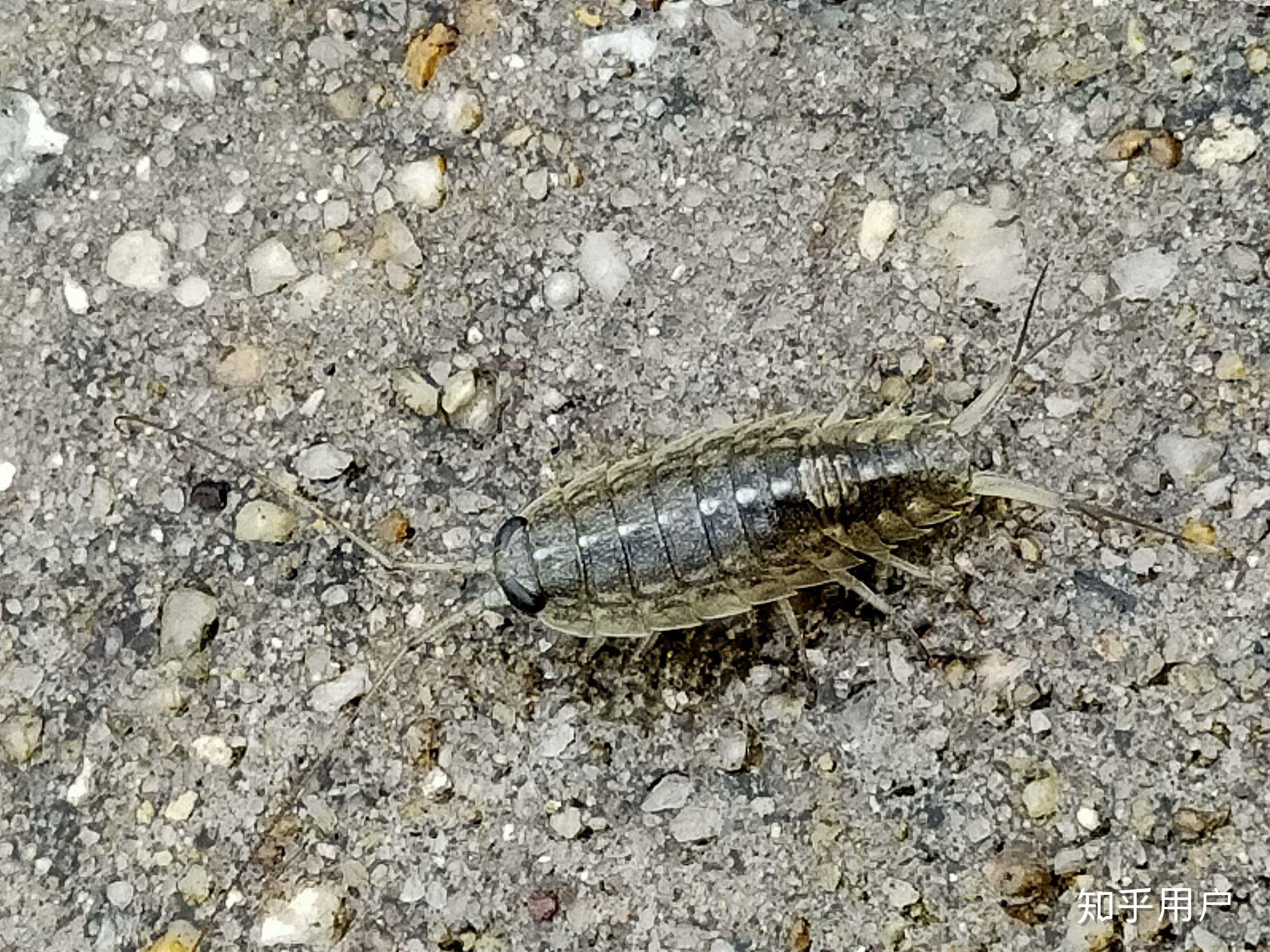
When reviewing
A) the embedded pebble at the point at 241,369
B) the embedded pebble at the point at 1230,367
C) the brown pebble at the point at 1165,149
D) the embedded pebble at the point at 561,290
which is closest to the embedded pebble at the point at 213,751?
the embedded pebble at the point at 241,369

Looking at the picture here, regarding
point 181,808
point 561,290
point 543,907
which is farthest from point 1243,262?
point 181,808

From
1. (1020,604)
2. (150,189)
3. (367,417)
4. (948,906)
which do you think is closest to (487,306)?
(367,417)

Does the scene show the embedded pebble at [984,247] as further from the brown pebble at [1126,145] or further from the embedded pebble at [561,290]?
the embedded pebble at [561,290]

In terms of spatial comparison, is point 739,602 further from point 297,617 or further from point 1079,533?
point 297,617

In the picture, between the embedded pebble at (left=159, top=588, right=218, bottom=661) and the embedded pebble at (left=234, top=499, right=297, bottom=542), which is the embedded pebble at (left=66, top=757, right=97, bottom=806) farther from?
the embedded pebble at (left=234, top=499, right=297, bottom=542)

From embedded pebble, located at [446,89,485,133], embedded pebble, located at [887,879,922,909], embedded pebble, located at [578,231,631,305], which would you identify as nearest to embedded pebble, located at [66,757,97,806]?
embedded pebble, located at [578,231,631,305]

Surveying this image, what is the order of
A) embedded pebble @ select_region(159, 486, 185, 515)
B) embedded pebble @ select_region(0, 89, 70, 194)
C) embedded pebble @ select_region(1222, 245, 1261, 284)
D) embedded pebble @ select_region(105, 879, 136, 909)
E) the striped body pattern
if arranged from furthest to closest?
embedded pebble @ select_region(0, 89, 70, 194) → embedded pebble @ select_region(159, 486, 185, 515) → embedded pebble @ select_region(105, 879, 136, 909) → embedded pebble @ select_region(1222, 245, 1261, 284) → the striped body pattern

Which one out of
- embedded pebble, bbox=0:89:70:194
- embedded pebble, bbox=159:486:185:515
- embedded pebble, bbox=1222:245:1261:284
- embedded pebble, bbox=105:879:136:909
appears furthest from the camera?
embedded pebble, bbox=0:89:70:194
